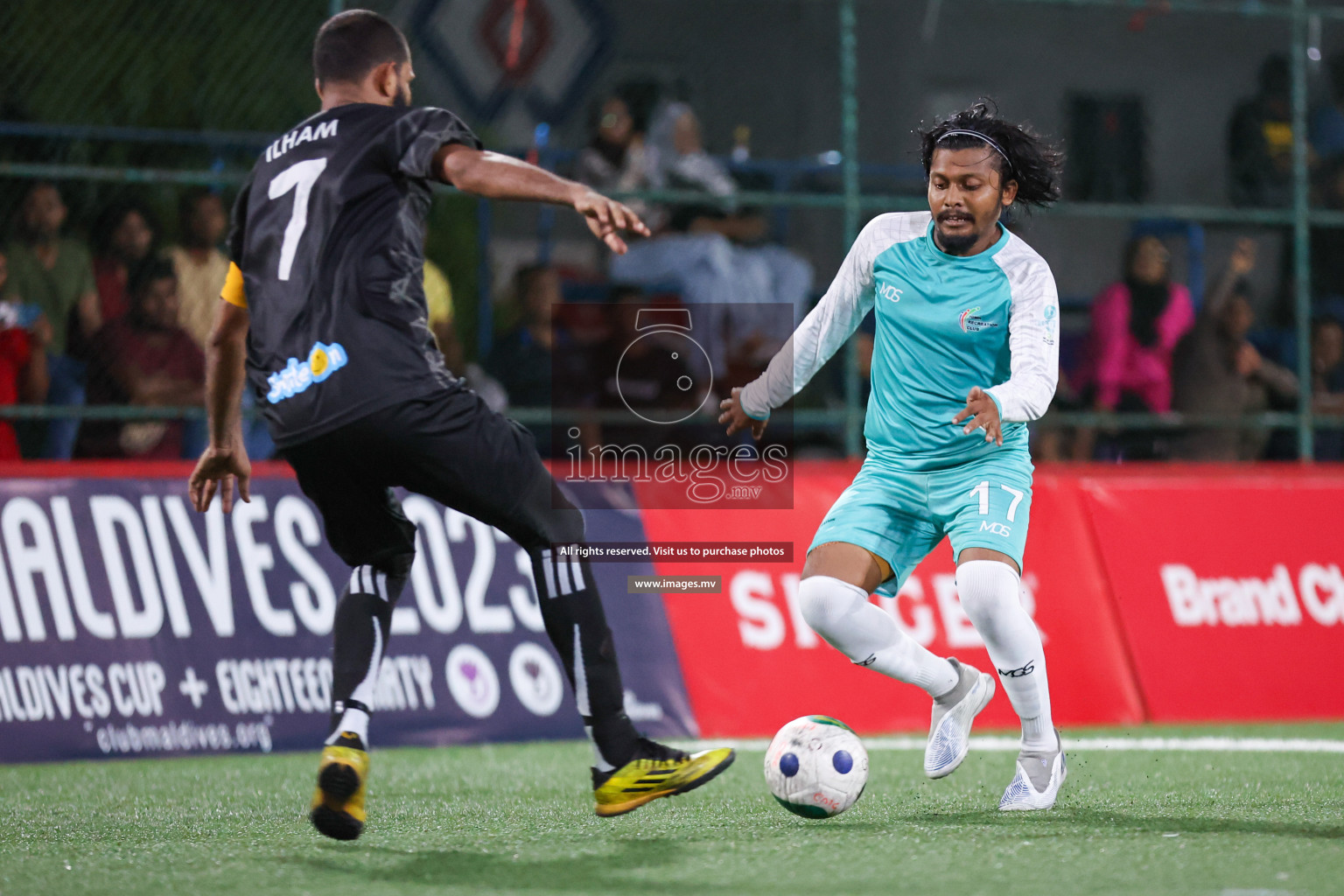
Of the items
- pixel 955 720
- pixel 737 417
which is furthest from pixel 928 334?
pixel 955 720

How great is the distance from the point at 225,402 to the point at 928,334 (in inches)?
82.3

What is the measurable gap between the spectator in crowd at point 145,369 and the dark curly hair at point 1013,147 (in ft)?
14.8

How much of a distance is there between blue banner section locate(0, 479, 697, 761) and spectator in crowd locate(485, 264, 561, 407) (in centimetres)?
190

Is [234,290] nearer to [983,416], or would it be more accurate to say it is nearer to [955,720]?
[983,416]

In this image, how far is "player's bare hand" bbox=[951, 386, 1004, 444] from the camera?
434 centimetres

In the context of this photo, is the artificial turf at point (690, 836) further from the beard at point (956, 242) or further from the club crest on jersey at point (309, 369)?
the beard at point (956, 242)

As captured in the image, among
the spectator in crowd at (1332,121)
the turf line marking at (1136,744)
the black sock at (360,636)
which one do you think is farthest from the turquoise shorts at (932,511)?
the spectator in crowd at (1332,121)

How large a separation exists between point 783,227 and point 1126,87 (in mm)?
5968

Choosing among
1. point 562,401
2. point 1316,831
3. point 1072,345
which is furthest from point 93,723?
point 1072,345

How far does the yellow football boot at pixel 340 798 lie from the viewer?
4.02m

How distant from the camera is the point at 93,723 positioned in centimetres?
680

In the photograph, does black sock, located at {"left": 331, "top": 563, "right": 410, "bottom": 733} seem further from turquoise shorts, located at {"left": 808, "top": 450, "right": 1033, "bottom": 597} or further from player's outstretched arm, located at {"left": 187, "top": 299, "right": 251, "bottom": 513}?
turquoise shorts, located at {"left": 808, "top": 450, "right": 1033, "bottom": 597}

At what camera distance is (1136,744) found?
275 inches

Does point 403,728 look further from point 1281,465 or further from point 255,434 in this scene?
point 1281,465
